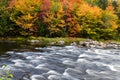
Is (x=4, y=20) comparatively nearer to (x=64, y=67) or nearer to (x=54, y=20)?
(x=54, y=20)

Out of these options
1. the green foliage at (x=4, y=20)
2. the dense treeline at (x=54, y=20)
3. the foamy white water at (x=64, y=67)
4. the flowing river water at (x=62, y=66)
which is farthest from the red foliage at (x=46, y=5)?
the foamy white water at (x=64, y=67)

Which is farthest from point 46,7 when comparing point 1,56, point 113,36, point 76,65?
point 76,65

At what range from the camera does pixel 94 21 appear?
201 feet

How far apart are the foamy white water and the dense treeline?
2438 centimetres

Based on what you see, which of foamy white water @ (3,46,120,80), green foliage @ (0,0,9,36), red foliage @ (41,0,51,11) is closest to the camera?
foamy white water @ (3,46,120,80)

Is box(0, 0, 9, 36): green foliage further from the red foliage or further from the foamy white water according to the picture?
the foamy white water

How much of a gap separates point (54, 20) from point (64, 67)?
32.4 m

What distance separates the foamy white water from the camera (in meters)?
24.3

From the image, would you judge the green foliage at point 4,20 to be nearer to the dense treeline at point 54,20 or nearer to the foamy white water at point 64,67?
the dense treeline at point 54,20

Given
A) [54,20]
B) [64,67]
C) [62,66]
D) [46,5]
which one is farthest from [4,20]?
[64,67]

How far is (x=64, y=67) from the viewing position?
92.0 feet

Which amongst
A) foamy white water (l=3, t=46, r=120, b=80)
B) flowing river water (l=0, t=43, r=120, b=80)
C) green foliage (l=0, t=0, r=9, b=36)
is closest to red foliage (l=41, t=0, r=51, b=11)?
green foliage (l=0, t=0, r=9, b=36)

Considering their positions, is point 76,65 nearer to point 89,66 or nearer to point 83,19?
point 89,66

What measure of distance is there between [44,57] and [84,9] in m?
29.5
